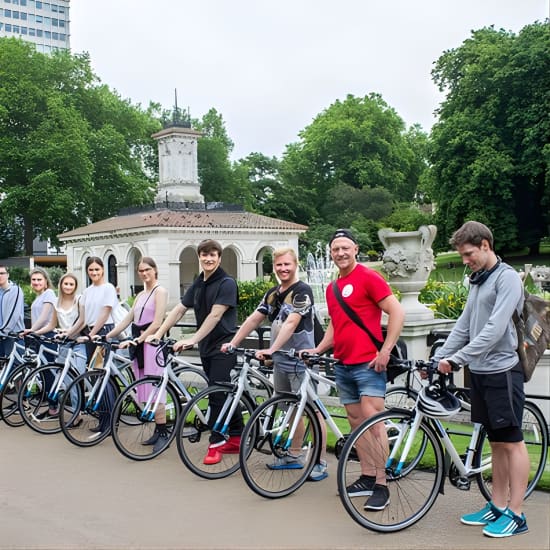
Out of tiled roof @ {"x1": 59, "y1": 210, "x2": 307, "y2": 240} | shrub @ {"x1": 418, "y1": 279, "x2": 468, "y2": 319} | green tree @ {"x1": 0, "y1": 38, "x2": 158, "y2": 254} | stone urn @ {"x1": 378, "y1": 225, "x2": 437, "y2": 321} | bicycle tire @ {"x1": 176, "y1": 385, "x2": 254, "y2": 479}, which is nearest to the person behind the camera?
bicycle tire @ {"x1": 176, "y1": 385, "x2": 254, "y2": 479}

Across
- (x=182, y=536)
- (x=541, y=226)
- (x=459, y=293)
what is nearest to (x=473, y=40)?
(x=541, y=226)

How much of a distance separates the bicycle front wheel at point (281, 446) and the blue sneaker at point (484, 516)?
132cm

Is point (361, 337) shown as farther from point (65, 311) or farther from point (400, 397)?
point (65, 311)

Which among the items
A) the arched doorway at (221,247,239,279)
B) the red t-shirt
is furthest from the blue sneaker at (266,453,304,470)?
the arched doorway at (221,247,239,279)

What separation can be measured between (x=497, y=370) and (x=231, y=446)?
2.73 meters

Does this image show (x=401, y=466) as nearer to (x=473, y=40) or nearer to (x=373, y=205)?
(x=473, y=40)

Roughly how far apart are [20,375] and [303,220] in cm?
5374

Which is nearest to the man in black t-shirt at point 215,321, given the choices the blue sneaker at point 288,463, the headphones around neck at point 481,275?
the blue sneaker at point 288,463

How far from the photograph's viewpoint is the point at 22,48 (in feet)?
171

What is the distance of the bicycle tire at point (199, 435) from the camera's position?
6344 mm

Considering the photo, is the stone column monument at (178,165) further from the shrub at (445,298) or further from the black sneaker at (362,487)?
the black sneaker at (362,487)

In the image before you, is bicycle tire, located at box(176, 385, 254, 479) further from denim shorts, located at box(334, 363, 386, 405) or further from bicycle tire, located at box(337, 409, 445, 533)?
bicycle tire, located at box(337, 409, 445, 533)

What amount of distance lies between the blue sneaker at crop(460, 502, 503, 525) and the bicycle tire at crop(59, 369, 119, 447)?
3943mm

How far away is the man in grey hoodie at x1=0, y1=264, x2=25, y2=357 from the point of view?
10203 millimetres
